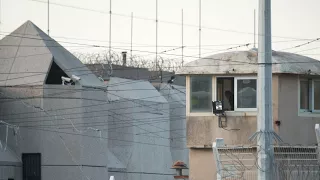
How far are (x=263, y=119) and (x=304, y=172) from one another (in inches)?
129

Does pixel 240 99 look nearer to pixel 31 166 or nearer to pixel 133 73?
pixel 31 166

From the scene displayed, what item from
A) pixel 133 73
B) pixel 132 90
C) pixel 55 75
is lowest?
pixel 132 90

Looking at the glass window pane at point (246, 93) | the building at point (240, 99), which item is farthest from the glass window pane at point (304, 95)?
the glass window pane at point (246, 93)

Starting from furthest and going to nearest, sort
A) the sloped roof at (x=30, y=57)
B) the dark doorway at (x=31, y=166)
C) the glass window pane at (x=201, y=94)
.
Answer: the sloped roof at (x=30, y=57) → the dark doorway at (x=31, y=166) → the glass window pane at (x=201, y=94)

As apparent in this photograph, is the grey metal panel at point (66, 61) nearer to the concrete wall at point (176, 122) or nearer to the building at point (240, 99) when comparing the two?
the concrete wall at point (176, 122)

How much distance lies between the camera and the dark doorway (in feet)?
131

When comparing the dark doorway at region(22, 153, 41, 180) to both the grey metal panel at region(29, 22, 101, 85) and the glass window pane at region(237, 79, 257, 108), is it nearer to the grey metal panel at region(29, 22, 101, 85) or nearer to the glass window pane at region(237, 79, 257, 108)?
the grey metal panel at region(29, 22, 101, 85)

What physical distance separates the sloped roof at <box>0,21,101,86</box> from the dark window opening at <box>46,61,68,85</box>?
398mm

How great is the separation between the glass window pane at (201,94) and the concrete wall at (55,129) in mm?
16722

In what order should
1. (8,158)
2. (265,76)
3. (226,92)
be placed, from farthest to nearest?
(8,158) < (226,92) < (265,76)

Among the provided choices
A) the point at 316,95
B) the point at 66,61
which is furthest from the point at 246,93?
the point at 66,61

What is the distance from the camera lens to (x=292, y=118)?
2270 cm

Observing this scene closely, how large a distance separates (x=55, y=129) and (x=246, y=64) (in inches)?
718

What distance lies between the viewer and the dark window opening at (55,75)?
4141 cm
